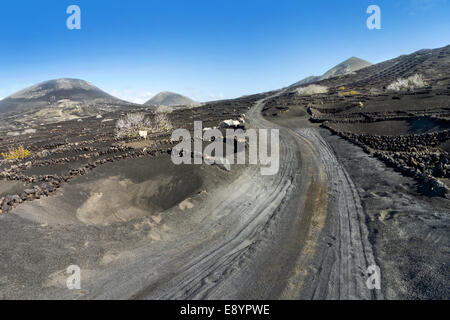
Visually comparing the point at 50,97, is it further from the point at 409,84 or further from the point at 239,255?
the point at 239,255

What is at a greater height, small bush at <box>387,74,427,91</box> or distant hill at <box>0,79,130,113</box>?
distant hill at <box>0,79,130,113</box>

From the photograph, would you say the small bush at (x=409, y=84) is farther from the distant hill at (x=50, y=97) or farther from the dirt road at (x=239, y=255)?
the distant hill at (x=50, y=97)

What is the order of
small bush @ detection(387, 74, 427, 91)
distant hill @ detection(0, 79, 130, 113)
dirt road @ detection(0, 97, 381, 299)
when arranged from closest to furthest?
dirt road @ detection(0, 97, 381, 299) → small bush @ detection(387, 74, 427, 91) → distant hill @ detection(0, 79, 130, 113)

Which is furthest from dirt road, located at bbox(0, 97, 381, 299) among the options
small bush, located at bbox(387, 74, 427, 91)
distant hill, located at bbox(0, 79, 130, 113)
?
distant hill, located at bbox(0, 79, 130, 113)

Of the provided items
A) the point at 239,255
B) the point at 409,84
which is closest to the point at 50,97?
the point at 409,84

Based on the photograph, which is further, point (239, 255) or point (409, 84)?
point (409, 84)

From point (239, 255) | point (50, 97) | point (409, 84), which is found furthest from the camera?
point (50, 97)

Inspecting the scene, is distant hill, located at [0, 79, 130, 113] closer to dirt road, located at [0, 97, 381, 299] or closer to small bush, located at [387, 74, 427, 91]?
small bush, located at [387, 74, 427, 91]

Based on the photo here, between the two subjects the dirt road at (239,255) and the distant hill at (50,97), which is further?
the distant hill at (50,97)

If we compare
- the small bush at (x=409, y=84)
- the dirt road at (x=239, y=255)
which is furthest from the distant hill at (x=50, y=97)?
the dirt road at (x=239, y=255)

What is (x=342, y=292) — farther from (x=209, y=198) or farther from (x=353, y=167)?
(x=353, y=167)
